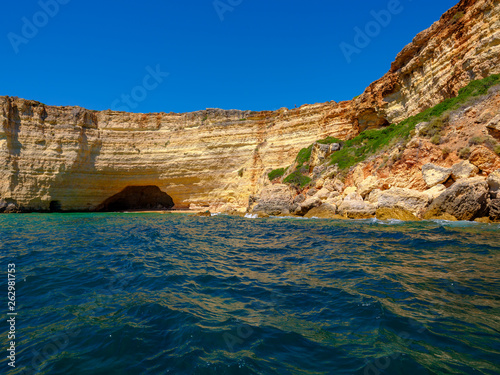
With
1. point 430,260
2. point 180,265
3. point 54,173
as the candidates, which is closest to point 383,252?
point 430,260

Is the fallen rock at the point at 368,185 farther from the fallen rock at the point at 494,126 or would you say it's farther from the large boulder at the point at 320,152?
the large boulder at the point at 320,152

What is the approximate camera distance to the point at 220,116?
38500 mm

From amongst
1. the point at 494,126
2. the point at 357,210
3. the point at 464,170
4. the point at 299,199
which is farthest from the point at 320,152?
the point at 494,126

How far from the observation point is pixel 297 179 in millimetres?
28625

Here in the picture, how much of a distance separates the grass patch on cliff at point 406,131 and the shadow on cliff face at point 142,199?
97.8 feet

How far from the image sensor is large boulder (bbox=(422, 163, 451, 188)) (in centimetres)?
1462

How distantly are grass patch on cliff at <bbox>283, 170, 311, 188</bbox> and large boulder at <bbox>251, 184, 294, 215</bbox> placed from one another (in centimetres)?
146

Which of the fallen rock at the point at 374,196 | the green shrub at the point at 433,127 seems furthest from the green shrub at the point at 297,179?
the green shrub at the point at 433,127

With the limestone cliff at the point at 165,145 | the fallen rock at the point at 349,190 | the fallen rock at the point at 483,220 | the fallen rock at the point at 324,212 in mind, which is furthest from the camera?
the limestone cliff at the point at 165,145

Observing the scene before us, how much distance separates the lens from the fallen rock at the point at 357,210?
16906 mm

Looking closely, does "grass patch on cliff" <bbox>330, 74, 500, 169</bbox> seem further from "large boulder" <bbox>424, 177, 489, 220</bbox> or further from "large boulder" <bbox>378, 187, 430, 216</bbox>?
"large boulder" <bbox>424, 177, 489, 220</bbox>

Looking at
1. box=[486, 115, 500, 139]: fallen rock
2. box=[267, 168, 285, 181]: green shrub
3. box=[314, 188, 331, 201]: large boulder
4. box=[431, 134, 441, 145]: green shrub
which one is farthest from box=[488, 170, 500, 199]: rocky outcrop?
box=[267, 168, 285, 181]: green shrub

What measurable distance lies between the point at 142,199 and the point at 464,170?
143 feet

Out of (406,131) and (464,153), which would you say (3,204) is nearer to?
(406,131)
